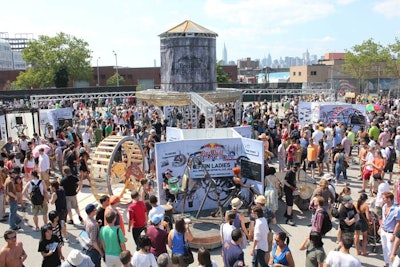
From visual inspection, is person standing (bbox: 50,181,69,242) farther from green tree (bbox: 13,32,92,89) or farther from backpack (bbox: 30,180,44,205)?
green tree (bbox: 13,32,92,89)

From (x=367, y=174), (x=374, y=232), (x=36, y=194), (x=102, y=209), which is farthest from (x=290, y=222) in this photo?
(x=36, y=194)

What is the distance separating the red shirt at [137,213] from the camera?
8.04 meters

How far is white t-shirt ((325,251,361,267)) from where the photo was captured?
571 centimetres

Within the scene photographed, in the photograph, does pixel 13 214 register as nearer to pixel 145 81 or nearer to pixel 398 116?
pixel 398 116

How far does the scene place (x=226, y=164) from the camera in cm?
1160

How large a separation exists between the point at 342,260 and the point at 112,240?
368cm

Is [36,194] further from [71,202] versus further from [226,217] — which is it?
[226,217]

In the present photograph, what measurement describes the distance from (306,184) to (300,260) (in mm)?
3249

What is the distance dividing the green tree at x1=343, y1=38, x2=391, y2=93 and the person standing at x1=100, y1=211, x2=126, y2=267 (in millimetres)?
55528

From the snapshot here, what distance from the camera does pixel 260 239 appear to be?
6.98 meters

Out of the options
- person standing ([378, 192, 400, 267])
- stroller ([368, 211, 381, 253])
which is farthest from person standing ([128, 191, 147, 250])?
stroller ([368, 211, 381, 253])

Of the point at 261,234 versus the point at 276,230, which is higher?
the point at 261,234

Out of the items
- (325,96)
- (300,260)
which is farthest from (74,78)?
(300,260)

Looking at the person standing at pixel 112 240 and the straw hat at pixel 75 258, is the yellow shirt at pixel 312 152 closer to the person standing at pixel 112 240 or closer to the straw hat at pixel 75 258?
the person standing at pixel 112 240
